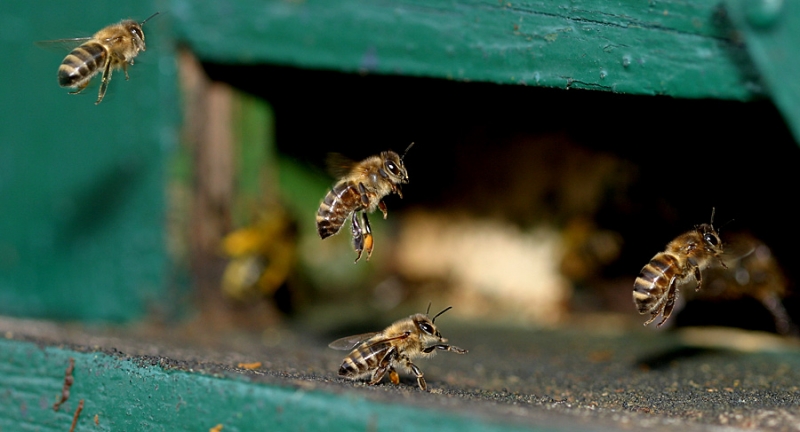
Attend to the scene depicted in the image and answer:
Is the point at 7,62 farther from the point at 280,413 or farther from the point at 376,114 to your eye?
the point at 280,413

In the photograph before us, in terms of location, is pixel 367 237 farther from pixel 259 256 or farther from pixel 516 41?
pixel 259 256

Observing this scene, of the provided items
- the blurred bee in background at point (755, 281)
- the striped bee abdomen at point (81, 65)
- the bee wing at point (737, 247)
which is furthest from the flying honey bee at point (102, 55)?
the blurred bee in background at point (755, 281)

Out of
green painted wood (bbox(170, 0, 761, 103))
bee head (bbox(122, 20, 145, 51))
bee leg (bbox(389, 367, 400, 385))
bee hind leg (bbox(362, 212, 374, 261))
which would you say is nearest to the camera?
green painted wood (bbox(170, 0, 761, 103))

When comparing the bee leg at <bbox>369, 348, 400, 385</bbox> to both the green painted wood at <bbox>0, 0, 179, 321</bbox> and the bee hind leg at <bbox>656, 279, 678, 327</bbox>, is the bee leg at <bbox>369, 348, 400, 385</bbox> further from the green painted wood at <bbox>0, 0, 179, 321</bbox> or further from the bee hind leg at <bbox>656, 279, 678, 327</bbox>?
the green painted wood at <bbox>0, 0, 179, 321</bbox>

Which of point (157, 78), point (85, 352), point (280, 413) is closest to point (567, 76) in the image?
point (280, 413)

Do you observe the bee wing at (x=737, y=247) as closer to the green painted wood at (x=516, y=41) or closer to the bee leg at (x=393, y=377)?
the green painted wood at (x=516, y=41)

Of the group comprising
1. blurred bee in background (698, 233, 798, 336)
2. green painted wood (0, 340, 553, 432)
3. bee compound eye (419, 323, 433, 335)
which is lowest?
green painted wood (0, 340, 553, 432)

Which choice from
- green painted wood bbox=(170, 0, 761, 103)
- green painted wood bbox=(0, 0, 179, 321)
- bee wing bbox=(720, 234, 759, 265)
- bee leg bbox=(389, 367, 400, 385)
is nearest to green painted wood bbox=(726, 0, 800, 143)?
green painted wood bbox=(170, 0, 761, 103)
